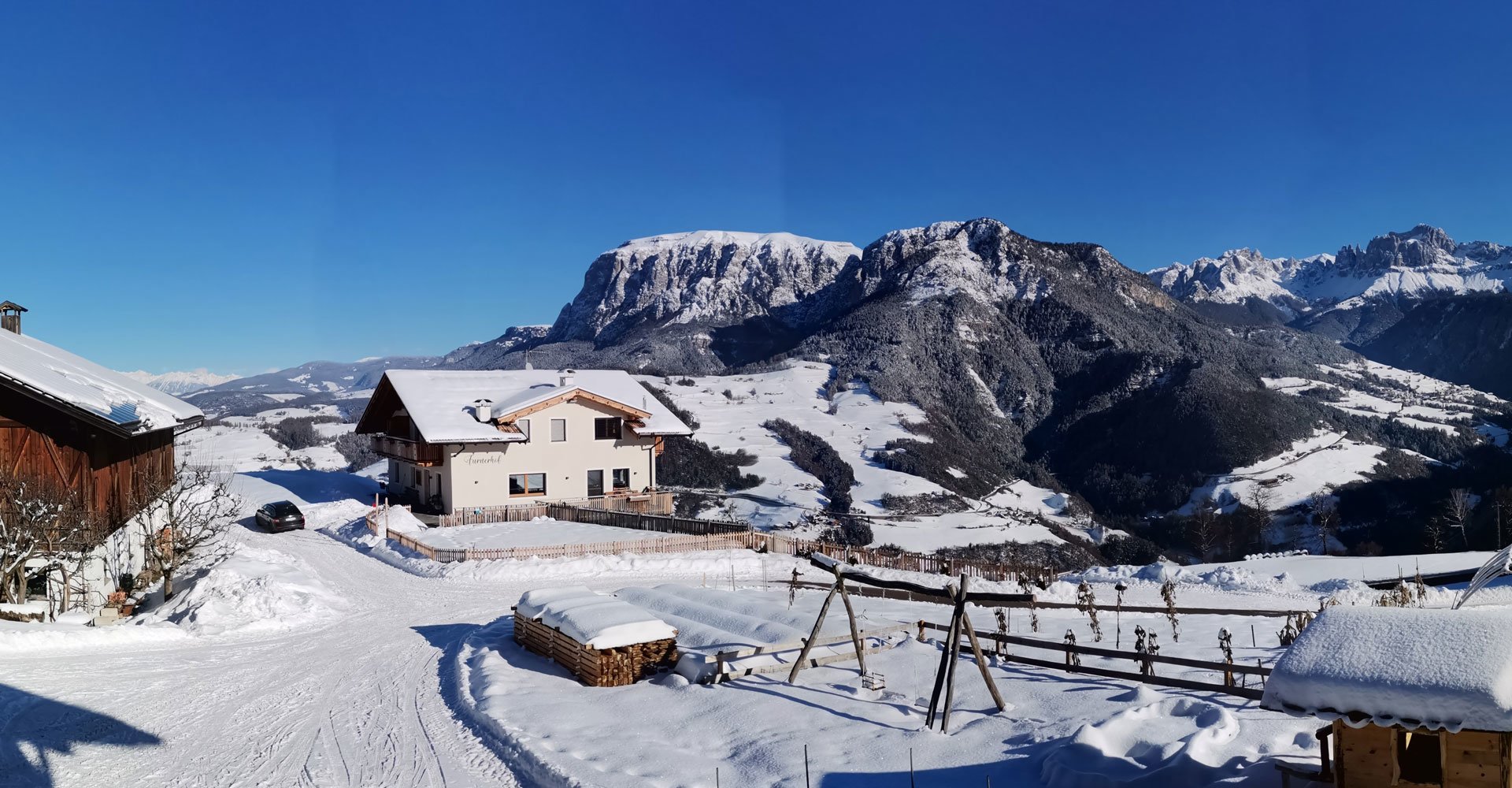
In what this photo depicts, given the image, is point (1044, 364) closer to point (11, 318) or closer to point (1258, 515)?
point (1258, 515)

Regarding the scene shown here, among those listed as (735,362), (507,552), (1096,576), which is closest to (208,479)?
(507,552)

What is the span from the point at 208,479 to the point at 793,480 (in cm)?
4489

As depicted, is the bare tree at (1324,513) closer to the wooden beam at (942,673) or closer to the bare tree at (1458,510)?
the bare tree at (1458,510)

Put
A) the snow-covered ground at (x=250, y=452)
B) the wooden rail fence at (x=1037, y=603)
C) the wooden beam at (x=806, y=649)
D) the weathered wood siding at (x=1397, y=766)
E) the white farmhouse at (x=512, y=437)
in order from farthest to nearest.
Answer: the snow-covered ground at (x=250, y=452), the white farmhouse at (x=512, y=437), the wooden rail fence at (x=1037, y=603), the wooden beam at (x=806, y=649), the weathered wood siding at (x=1397, y=766)

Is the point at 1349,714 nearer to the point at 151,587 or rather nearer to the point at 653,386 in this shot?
the point at 151,587

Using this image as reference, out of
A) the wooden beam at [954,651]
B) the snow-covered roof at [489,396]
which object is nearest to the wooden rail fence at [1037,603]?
the wooden beam at [954,651]

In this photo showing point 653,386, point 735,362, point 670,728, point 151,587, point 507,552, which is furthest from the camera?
point 735,362

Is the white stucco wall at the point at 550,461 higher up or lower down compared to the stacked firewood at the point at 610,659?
higher up

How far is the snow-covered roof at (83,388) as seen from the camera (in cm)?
2050

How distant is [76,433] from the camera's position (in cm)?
2217

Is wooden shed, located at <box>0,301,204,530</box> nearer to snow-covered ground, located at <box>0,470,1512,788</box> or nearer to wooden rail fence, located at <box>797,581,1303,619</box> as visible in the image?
snow-covered ground, located at <box>0,470,1512,788</box>

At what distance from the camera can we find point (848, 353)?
137875 millimetres

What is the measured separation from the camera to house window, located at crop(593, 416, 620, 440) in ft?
132

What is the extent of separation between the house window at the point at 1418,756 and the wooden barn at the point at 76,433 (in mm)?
25023
